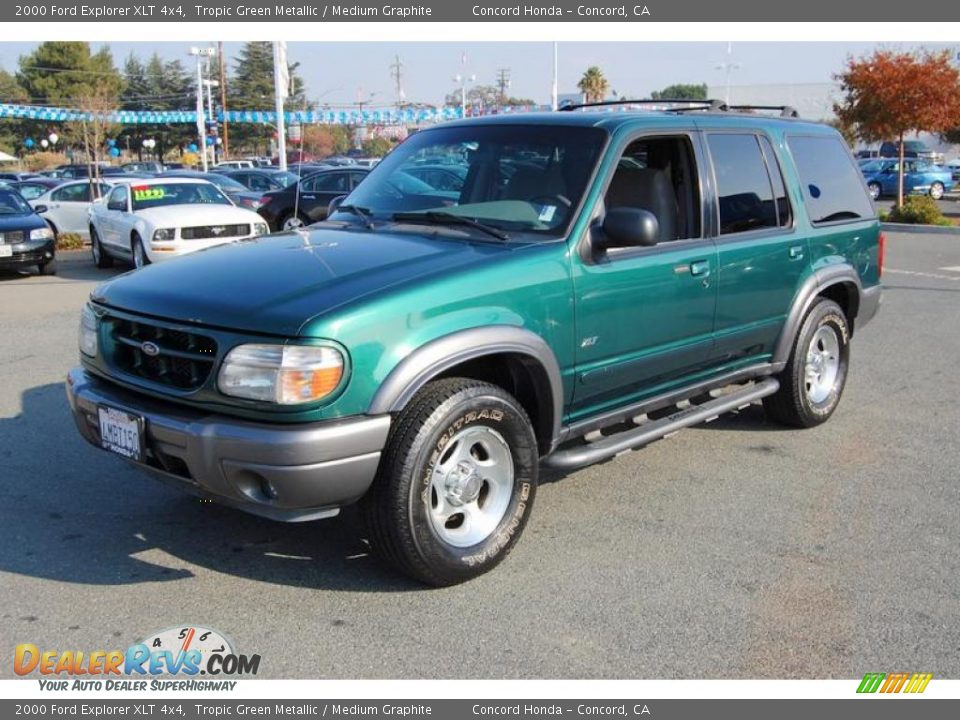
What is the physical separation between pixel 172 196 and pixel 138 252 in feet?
4.15

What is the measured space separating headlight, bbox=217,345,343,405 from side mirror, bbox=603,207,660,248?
1510 mm

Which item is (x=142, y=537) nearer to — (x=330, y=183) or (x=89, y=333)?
(x=89, y=333)

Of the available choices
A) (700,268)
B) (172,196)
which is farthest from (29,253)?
(700,268)

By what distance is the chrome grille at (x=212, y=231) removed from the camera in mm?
13148

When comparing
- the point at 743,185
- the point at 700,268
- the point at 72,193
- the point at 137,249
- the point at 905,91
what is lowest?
the point at 137,249

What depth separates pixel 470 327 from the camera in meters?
3.83

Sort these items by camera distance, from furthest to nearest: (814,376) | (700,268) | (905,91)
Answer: (905,91) → (814,376) → (700,268)

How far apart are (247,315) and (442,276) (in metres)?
0.81

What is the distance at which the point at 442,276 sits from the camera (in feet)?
12.6

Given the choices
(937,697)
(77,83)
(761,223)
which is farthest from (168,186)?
(77,83)

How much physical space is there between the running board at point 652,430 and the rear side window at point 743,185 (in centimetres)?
97

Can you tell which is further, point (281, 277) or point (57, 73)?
point (57, 73)

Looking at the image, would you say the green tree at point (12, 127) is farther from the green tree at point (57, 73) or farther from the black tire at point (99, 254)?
the black tire at point (99, 254)

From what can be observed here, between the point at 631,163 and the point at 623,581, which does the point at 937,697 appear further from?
the point at 631,163
